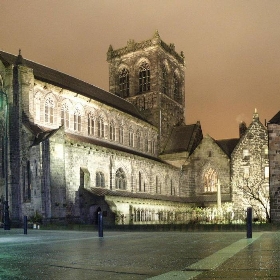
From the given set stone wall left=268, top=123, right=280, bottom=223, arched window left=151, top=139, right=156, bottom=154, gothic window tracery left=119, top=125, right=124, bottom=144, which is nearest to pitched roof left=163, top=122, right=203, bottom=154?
arched window left=151, top=139, right=156, bottom=154

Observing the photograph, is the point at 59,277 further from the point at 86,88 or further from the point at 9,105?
the point at 86,88

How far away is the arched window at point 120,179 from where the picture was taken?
48.4 meters

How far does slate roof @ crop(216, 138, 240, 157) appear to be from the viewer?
6097cm

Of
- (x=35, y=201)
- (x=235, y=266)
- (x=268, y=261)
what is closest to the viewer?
(x=235, y=266)

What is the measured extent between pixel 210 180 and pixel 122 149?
44.8ft

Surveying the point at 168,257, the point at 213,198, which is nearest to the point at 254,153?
the point at 213,198

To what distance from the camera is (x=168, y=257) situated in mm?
9391

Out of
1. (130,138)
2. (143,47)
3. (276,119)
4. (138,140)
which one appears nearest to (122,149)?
(130,138)

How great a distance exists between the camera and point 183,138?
66125mm

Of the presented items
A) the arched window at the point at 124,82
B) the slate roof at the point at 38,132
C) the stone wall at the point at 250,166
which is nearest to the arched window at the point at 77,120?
the slate roof at the point at 38,132

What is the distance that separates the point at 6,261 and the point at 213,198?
51.5 meters

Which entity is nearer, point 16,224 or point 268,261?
point 268,261

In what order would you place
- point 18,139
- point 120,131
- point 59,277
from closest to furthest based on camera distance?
1. point 59,277
2. point 18,139
3. point 120,131

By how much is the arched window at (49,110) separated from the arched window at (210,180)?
931 inches
